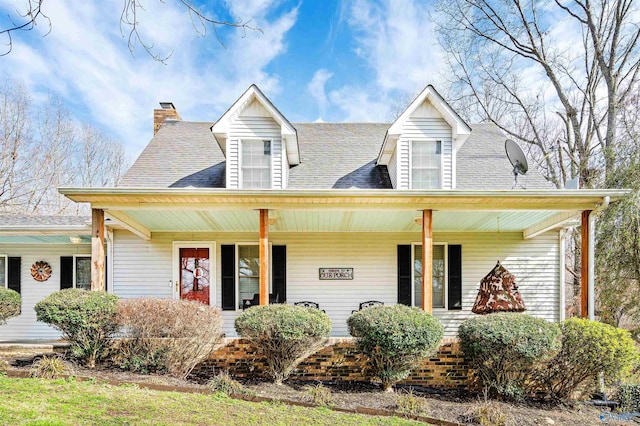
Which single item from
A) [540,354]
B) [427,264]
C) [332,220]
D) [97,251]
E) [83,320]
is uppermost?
[332,220]

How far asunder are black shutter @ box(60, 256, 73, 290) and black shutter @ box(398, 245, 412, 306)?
25.4ft

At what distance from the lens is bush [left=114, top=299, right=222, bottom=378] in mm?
5246

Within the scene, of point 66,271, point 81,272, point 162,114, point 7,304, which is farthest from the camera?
point 162,114

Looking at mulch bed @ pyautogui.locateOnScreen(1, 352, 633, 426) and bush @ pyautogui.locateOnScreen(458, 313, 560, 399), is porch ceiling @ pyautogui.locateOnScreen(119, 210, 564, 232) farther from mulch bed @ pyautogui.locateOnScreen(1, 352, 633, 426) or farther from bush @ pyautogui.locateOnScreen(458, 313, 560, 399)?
mulch bed @ pyautogui.locateOnScreen(1, 352, 633, 426)

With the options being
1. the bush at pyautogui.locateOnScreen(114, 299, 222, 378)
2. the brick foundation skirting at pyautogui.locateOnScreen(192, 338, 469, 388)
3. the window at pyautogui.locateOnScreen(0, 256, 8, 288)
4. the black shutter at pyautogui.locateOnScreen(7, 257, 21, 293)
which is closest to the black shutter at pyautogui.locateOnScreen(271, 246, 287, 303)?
the brick foundation skirting at pyautogui.locateOnScreen(192, 338, 469, 388)

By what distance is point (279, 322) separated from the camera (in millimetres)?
5191

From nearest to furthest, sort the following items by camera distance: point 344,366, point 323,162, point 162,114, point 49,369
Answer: point 49,369 → point 344,366 → point 323,162 → point 162,114

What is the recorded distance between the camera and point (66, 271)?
352 inches

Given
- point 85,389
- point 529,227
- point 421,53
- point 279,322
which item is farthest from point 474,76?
point 85,389

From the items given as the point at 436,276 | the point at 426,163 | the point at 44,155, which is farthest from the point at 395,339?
the point at 44,155

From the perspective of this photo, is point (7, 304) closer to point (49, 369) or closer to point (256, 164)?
point (49, 369)

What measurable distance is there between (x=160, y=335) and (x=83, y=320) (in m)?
1.10

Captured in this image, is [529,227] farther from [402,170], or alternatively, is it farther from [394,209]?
[394,209]

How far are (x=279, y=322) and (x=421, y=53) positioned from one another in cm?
1211
